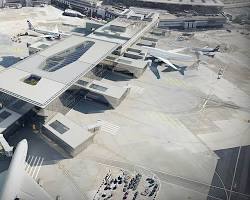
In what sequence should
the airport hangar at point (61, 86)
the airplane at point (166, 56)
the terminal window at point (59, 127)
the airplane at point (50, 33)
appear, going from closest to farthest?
1. the airport hangar at point (61, 86)
2. the terminal window at point (59, 127)
3. the airplane at point (166, 56)
4. the airplane at point (50, 33)

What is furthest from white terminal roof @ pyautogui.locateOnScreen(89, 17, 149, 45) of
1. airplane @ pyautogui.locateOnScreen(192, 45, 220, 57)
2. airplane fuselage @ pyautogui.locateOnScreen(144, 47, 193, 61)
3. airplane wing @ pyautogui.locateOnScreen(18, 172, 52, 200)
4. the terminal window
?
airplane wing @ pyautogui.locateOnScreen(18, 172, 52, 200)

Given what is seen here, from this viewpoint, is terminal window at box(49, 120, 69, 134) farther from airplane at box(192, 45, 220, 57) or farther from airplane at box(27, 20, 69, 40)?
airplane at box(192, 45, 220, 57)

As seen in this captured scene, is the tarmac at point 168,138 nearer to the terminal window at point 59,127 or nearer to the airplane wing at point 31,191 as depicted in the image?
the terminal window at point 59,127

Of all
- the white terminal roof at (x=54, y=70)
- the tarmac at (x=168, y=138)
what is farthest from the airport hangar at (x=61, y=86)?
the tarmac at (x=168, y=138)

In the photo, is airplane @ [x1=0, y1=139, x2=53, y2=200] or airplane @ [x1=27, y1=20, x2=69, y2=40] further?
airplane @ [x1=27, y1=20, x2=69, y2=40]

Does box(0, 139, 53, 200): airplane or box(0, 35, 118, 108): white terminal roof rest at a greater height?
box(0, 35, 118, 108): white terminal roof

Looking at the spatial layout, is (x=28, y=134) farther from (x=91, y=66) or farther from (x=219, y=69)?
(x=219, y=69)

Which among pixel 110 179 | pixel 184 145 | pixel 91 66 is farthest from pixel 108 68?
pixel 110 179
